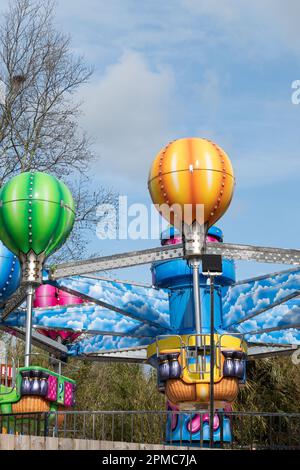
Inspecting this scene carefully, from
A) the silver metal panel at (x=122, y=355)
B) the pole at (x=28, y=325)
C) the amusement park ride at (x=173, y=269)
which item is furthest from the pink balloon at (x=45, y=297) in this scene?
the pole at (x=28, y=325)

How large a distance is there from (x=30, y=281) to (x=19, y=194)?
1412mm

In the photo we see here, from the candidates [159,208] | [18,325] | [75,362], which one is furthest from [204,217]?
[75,362]

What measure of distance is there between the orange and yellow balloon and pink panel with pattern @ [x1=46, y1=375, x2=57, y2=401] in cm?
325

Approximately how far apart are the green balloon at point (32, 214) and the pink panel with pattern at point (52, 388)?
204 centimetres

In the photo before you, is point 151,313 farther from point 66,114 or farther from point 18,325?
point 66,114

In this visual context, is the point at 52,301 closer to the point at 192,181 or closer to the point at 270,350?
the point at 270,350

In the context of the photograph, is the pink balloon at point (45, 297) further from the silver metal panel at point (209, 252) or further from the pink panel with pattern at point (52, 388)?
the silver metal panel at point (209, 252)

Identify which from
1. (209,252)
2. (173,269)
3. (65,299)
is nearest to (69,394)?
(173,269)

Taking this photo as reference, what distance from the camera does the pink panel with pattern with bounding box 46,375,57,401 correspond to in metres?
13.0

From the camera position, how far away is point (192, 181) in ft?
40.6

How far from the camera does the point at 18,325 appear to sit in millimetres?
16188

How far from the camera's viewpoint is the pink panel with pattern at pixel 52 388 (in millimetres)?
12984

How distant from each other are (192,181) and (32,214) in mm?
2607
